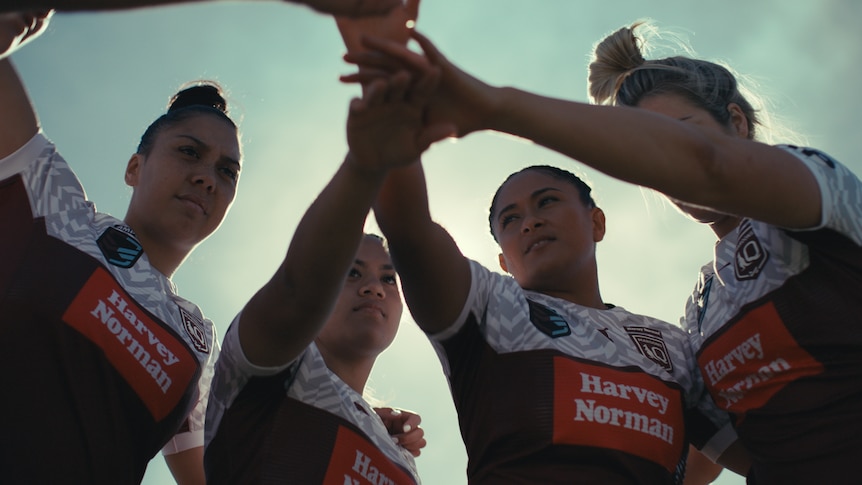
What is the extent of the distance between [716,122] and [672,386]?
1312 mm

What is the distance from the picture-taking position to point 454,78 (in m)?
2.14

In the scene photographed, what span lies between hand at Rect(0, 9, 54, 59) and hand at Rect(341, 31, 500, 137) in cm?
124

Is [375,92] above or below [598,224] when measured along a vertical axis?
below

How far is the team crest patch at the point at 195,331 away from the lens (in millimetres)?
3817

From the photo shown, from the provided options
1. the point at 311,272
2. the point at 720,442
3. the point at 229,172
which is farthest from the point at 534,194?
the point at 311,272

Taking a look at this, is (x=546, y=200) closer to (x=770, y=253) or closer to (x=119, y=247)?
(x=770, y=253)

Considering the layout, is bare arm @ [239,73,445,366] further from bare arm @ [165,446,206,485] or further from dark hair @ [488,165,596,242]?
dark hair @ [488,165,596,242]

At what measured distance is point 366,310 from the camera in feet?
14.9

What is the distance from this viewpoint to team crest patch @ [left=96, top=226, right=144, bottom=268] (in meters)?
3.52

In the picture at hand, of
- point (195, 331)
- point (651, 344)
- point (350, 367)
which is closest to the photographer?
point (651, 344)

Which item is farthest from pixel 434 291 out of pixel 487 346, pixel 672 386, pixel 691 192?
pixel 672 386

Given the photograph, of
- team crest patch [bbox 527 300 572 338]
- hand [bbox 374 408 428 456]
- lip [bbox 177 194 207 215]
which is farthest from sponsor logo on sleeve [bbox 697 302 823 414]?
lip [bbox 177 194 207 215]

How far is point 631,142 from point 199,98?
348 centimetres

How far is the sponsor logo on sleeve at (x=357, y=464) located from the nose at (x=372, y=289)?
3.99ft
